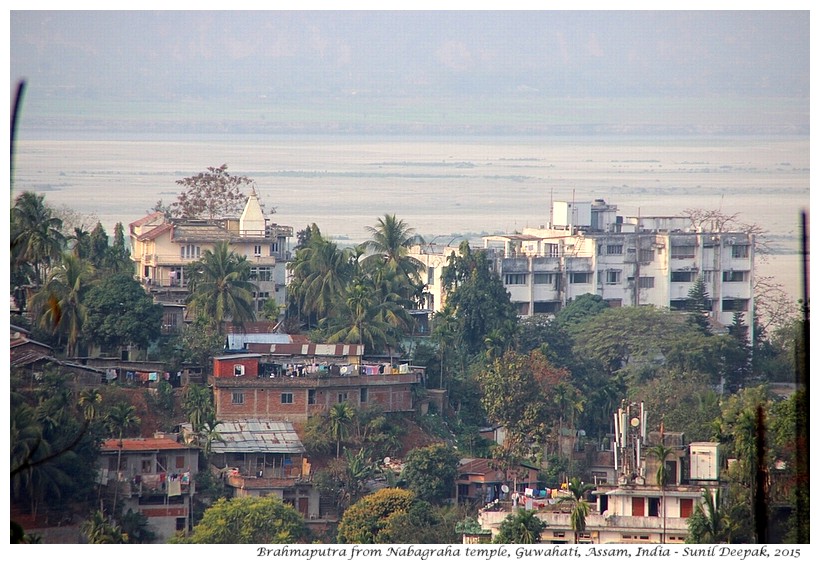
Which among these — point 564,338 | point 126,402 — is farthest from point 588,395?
point 126,402

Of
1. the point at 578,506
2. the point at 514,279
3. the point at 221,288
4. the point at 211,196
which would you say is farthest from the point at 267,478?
the point at 514,279

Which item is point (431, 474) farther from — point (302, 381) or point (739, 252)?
point (739, 252)

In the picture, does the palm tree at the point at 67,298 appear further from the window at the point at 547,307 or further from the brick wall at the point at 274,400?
the window at the point at 547,307

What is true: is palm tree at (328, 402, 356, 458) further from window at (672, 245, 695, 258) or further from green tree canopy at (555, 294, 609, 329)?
window at (672, 245, 695, 258)

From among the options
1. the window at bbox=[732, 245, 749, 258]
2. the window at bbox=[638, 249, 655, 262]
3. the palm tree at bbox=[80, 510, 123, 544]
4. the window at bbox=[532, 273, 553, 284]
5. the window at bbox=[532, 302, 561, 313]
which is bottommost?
the palm tree at bbox=[80, 510, 123, 544]

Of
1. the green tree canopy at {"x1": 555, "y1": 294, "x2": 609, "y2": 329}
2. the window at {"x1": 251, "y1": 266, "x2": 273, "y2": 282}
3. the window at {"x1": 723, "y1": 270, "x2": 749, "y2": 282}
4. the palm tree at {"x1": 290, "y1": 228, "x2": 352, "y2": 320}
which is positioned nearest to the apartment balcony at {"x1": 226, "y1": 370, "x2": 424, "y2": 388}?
the palm tree at {"x1": 290, "y1": 228, "x2": 352, "y2": 320}

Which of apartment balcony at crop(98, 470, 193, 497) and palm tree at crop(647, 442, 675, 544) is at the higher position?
palm tree at crop(647, 442, 675, 544)

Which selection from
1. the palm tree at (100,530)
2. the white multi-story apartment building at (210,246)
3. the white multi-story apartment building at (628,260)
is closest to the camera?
the palm tree at (100,530)

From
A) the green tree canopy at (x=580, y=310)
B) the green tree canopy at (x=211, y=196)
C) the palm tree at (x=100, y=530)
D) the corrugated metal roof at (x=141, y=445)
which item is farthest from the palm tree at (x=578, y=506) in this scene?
the green tree canopy at (x=211, y=196)

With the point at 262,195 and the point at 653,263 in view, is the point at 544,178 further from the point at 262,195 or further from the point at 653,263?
the point at 262,195
